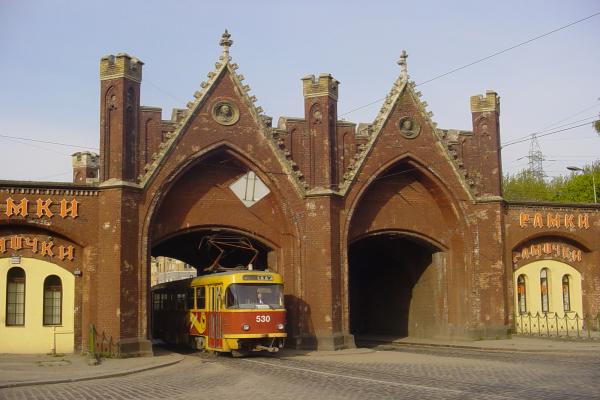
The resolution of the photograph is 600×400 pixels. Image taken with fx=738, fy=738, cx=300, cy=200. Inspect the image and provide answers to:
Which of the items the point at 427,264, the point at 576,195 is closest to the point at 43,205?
the point at 427,264

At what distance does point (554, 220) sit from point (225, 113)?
15850 mm

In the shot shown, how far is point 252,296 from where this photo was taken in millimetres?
23641

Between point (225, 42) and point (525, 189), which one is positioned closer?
point (225, 42)

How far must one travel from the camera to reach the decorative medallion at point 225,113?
91.3 feet

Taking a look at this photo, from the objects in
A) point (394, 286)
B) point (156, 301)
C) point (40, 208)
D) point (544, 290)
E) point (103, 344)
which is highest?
point (40, 208)

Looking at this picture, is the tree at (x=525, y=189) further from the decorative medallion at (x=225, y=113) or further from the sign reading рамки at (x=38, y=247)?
the sign reading рамки at (x=38, y=247)

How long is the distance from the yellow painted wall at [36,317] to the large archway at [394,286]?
1206 centimetres

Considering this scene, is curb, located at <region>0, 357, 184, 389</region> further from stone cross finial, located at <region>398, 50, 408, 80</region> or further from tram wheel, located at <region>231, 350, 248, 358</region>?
stone cross finial, located at <region>398, 50, 408, 80</region>

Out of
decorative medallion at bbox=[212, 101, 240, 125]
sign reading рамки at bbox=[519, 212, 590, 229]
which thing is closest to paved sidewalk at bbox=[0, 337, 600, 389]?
sign reading рамки at bbox=[519, 212, 590, 229]

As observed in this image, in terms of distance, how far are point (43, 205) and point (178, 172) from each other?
4.80 metres

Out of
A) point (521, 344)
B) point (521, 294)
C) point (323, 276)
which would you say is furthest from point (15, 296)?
point (521, 294)

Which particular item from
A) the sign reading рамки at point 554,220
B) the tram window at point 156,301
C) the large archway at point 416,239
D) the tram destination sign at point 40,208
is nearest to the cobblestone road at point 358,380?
the tram destination sign at point 40,208

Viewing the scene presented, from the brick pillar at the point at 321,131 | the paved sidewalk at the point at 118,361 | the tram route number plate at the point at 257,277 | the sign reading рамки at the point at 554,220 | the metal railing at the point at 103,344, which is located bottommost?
the paved sidewalk at the point at 118,361

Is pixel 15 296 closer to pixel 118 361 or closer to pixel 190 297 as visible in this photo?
pixel 118 361
